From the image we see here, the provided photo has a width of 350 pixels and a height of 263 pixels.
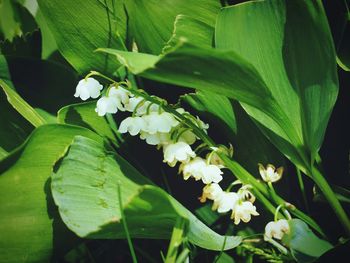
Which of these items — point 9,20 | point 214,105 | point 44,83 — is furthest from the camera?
point 9,20

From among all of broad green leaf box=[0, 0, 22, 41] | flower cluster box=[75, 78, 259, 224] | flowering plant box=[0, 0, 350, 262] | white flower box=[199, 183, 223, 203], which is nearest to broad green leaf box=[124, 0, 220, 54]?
flowering plant box=[0, 0, 350, 262]

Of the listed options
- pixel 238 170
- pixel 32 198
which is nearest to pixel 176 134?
pixel 238 170

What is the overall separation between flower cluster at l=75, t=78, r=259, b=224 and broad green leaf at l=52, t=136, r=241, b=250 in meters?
0.05

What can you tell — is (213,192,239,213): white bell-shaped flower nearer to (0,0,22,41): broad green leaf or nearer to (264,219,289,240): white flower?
(264,219,289,240): white flower

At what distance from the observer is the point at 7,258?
1.93ft

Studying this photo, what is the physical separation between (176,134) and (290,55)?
0.66 feet

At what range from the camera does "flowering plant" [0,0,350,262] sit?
518mm

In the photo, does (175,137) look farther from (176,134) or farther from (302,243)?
(302,243)

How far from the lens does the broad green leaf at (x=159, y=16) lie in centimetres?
65

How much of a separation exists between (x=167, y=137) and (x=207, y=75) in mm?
183

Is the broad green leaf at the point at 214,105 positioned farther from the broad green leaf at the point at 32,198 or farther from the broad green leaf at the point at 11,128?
the broad green leaf at the point at 11,128

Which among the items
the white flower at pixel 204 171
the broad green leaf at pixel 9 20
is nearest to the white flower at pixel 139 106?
the white flower at pixel 204 171

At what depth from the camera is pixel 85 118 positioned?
70cm

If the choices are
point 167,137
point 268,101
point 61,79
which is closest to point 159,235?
point 167,137
